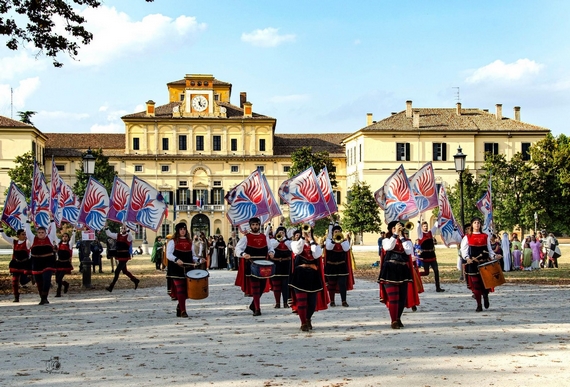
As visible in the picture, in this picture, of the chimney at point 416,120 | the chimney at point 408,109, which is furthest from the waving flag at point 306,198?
the chimney at point 408,109

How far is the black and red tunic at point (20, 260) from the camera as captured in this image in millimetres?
19109

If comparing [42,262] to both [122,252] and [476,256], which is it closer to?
[122,252]

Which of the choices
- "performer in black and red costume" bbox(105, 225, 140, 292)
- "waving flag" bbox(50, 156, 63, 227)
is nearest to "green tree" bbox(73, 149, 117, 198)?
"waving flag" bbox(50, 156, 63, 227)

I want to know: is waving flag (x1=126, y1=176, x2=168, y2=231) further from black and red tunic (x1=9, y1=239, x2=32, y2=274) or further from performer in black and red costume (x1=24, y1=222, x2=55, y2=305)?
performer in black and red costume (x1=24, y1=222, x2=55, y2=305)

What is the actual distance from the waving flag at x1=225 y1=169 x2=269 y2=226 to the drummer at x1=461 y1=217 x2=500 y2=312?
339 inches

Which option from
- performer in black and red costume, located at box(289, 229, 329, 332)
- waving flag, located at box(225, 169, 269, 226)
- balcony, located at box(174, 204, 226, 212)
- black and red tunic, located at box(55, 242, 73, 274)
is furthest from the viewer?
balcony, located at box(174, 204, 226, 212)

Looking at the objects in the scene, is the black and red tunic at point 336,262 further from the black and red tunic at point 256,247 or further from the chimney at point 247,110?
the chimney at point 247,110

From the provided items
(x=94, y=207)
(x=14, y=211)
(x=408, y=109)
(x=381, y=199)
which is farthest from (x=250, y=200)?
(x=408, y=109)

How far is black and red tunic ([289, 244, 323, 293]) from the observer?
40.8 ft

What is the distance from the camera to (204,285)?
14.4 m

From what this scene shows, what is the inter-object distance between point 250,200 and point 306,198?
1.73m

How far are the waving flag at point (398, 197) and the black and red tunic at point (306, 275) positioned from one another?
33.3ft

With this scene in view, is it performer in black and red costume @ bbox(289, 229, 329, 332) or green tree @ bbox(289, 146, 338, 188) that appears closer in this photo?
performer in black and red costume @ bbox(289, 229, 329, 332)

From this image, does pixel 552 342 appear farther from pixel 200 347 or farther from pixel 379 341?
pixel 200 347
